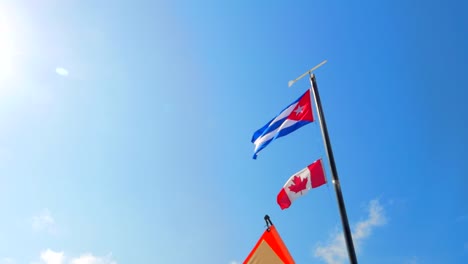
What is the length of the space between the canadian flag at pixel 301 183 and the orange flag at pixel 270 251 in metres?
1.27

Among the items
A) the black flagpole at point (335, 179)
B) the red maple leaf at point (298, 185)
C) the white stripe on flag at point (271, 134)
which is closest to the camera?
the black flagpole at point (335, 179)

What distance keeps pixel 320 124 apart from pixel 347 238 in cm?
474

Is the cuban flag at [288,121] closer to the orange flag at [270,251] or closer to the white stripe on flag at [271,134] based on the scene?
the white stripe on flag at [271,134]

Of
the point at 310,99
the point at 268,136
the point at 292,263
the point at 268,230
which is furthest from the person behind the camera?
the point at 268,136

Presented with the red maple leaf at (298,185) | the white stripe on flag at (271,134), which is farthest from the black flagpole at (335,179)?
the white stripe on flag at (271,134)

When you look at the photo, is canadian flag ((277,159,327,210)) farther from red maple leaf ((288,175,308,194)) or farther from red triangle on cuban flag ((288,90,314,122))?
red triangle on cuban flag ((288,90,314,122))

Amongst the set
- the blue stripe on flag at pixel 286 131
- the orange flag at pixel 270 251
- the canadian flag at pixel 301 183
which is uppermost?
the blue stripe on flag at pixel 286 131

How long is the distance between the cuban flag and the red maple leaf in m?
2.56

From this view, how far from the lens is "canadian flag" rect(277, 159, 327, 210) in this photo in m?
13.9

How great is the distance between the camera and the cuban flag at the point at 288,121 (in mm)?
16047

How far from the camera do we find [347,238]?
11695 mm

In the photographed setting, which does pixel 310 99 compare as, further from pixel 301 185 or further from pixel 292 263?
pixel 292 263

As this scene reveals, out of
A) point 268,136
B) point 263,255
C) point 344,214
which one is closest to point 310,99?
point 268,136

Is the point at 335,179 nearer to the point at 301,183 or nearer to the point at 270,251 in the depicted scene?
the point at 301,183
